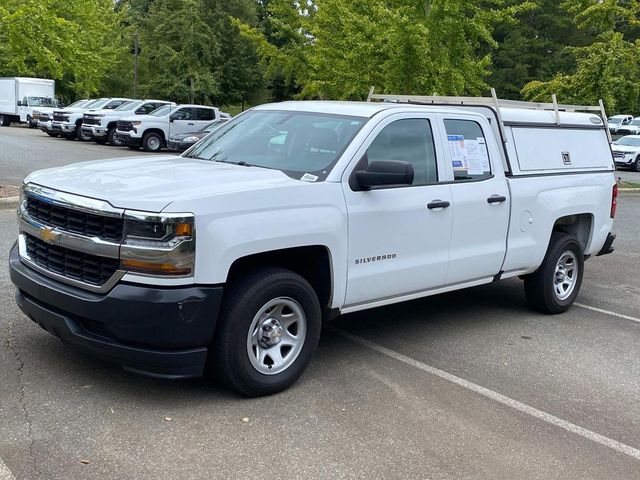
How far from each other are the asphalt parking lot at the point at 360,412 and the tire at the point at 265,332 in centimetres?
16

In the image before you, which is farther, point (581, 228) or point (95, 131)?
point (95, 131)

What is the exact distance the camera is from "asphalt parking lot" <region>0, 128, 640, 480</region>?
361 cm

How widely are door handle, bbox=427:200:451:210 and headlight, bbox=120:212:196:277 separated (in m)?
2.07

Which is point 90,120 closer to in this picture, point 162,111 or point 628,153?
point 162,111

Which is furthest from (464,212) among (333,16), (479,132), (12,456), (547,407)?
(333,16)

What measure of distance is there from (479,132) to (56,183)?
11.4 feet

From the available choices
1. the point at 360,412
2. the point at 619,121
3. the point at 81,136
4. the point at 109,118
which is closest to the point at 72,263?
the point at 360,412

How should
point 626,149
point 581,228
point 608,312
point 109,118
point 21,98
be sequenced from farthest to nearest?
point 21,98 → point 626,149 → point 109,118 → point 581,228 → point 608,312

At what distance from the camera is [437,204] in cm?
528

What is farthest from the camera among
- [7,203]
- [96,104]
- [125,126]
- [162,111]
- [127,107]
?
[96,104]

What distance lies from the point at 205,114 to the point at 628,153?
17508 mm

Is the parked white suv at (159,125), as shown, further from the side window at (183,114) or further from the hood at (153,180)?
the hood at (153,180)

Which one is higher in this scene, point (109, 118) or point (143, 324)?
point (109, 118)

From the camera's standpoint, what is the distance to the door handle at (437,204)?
17.2ft
